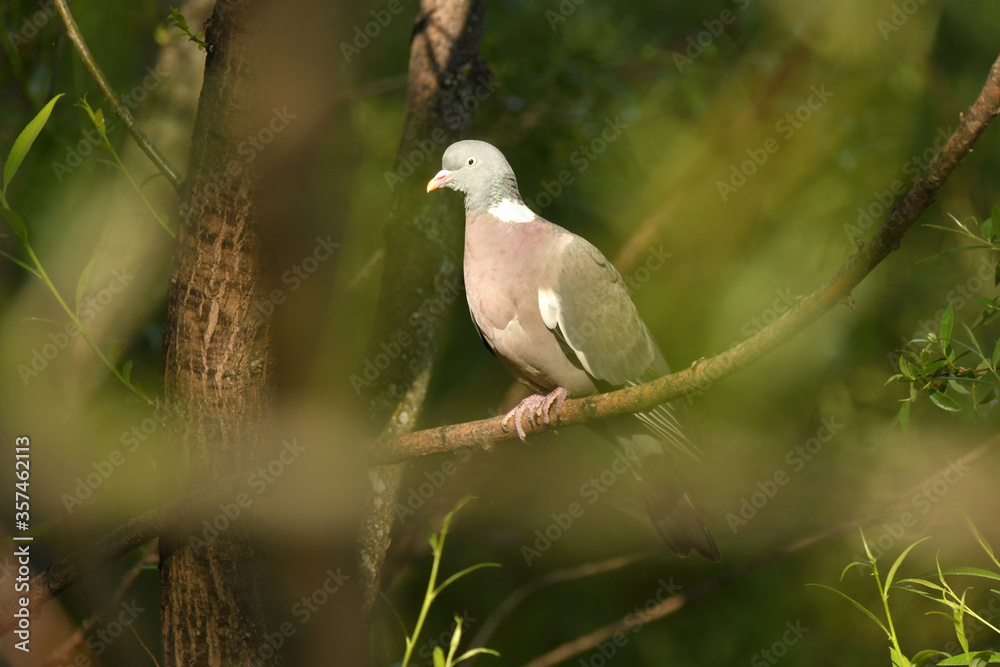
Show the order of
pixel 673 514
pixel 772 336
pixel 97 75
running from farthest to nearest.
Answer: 1. pixel 673 514
2. pixel 97 75
3. pixel 772 336

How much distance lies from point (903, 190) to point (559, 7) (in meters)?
1.56

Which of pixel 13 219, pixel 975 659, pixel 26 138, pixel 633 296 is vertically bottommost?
pixel 633 296

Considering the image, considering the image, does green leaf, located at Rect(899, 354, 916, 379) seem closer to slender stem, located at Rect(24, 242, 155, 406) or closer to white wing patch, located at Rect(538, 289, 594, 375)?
white wing patch, located at Rect(538, 289, 594, 375)

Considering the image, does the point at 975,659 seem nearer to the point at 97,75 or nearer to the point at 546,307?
the point at 546,307

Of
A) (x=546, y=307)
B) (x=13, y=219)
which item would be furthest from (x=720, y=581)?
(x=13, y=219)

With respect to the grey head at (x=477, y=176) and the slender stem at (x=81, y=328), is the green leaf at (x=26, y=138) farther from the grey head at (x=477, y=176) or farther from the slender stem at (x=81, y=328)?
the grey head at (x=477, y=176)

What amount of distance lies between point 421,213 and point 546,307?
0.50 meters

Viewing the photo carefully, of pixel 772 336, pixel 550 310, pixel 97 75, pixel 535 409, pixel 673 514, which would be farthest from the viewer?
pixel 673 514

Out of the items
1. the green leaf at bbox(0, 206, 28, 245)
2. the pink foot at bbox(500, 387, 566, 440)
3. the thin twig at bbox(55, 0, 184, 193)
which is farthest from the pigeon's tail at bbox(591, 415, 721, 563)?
the green leaf at bbox(0, 206, 28, 245)

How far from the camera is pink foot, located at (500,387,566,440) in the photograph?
6.54 feet

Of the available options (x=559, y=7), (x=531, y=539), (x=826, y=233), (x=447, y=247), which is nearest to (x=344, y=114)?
(x=447, y=247)

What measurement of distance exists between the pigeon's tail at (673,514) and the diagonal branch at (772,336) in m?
0.67

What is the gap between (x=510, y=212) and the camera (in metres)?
2.34

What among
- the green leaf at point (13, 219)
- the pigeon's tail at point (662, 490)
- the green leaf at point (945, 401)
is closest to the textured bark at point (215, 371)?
the green leaf at point (13, 219)
